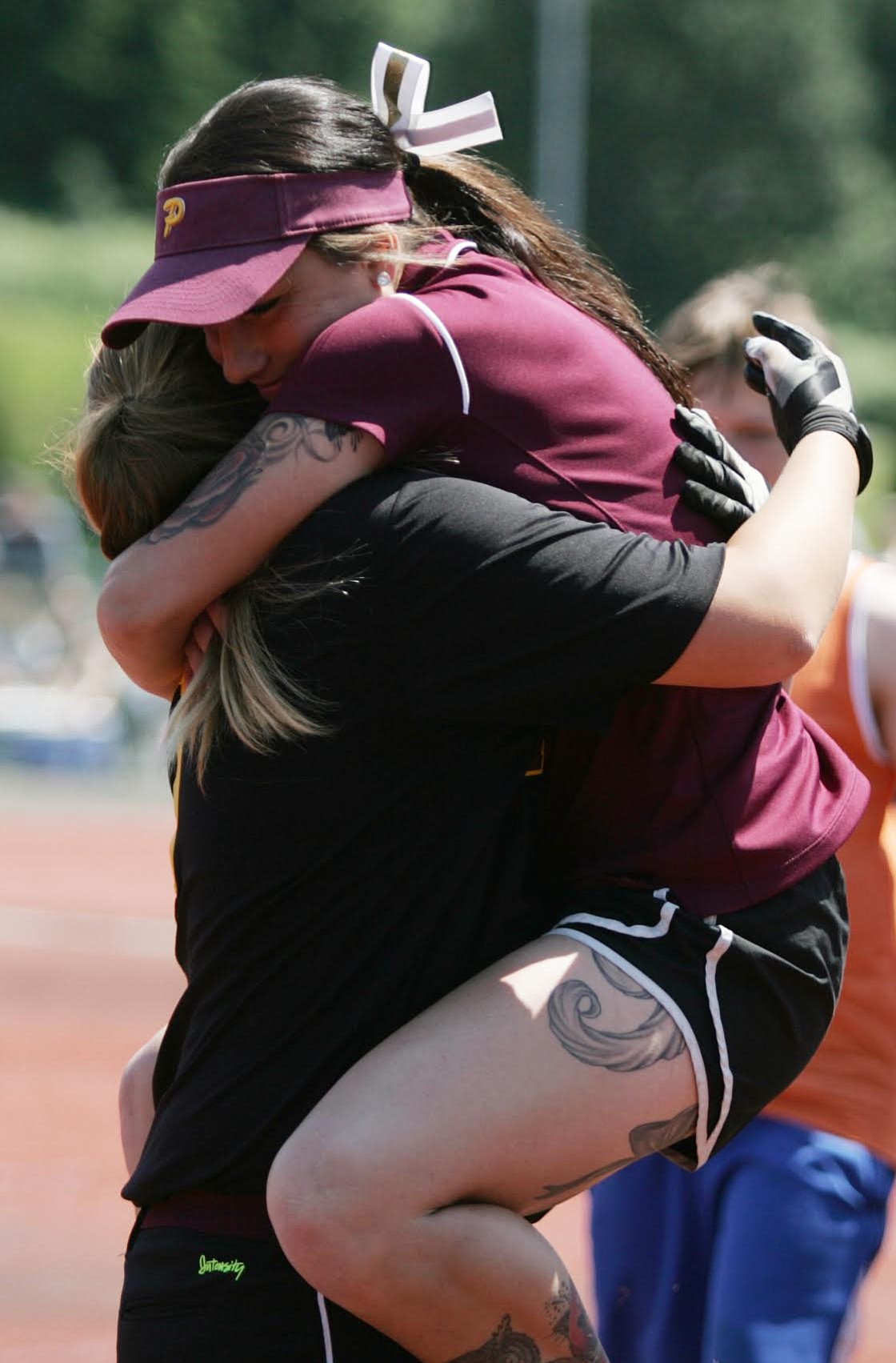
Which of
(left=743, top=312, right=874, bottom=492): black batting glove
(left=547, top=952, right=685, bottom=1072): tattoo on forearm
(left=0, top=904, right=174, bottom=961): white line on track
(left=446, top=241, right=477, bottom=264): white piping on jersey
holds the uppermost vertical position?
(left=446, top=241, right=477, bottom=264): white piping on jersey

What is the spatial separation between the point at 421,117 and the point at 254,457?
53 cm

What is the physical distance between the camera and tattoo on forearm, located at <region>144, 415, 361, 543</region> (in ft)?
7.10

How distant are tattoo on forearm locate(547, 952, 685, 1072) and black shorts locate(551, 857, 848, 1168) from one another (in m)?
0.02

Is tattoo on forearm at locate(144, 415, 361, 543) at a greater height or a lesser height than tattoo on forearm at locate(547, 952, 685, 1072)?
greater

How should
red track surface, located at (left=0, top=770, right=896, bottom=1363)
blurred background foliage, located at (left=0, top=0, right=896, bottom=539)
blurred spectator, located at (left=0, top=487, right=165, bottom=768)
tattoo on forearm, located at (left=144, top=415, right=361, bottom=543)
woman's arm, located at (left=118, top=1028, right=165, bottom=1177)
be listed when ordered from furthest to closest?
1. blurred background foliage, located at (left=0, top=0, right=896, bottom=539)
2. blurred spectator, located at (left=0, top=487, right=165, bottom=768)
3. red track surface, located at (left=0, top=770, right=896, bottom=1363)
4. woman's arm, located at (left=118, top=1028, right=165, bottom=1177)
5. tattoo on forearm, located at (left=144, top=415, right=361, bottom=543)

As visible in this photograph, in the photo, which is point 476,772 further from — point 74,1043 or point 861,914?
point 74,1043

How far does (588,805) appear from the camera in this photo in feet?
7.55

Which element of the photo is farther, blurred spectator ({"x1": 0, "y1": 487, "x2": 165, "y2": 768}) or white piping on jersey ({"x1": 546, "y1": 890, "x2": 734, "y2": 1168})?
blurred spectator ({"x1": 0, "y1": 487, "x2": 165, "y2": 768})

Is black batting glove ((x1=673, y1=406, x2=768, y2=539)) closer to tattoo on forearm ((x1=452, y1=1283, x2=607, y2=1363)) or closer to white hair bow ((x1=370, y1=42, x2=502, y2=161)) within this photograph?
white hair bow ((x1=370, y1=42, x2=502, y2=161))

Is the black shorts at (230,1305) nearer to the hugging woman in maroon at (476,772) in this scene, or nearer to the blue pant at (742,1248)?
the hugging woman in maroon at (476,772)

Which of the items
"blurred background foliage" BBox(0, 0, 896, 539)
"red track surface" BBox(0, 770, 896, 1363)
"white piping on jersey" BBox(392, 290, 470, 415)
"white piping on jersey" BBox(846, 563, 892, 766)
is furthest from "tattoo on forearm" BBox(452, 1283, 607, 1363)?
"blurred background foliage" BBox(0, 0, 896, 539)

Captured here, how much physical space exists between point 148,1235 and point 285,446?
943 millimetres

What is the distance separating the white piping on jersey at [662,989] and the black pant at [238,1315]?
18.1 inches

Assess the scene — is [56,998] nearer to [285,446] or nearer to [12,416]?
[285,446]
